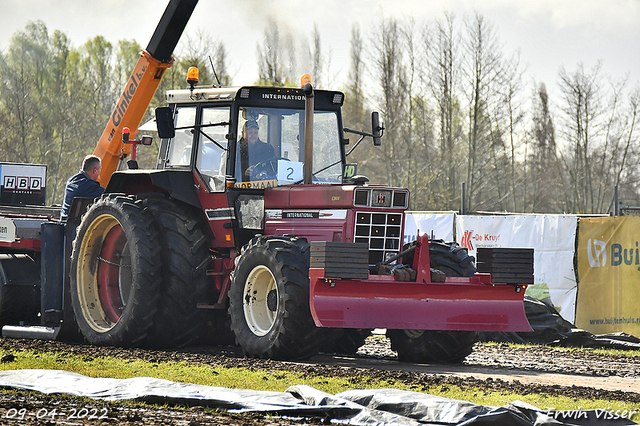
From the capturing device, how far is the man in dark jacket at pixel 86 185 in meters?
10.9

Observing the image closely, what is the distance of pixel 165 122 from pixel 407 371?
3862mm

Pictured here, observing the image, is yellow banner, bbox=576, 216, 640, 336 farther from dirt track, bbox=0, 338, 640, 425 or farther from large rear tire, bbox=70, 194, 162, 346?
large rear tire, bbox=70, 194, 162, 346

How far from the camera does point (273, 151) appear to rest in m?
9.71

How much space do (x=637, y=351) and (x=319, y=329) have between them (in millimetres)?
5200

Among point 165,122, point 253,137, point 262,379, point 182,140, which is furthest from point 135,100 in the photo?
point 262,379

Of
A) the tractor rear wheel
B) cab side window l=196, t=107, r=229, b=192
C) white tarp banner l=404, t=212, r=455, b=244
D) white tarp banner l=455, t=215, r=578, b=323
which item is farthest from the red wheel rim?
white tarp banner l=455, t=215, r=578, b=323

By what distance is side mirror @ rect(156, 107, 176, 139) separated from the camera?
9373 mm

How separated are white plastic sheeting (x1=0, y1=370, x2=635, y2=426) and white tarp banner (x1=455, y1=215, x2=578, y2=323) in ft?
30.9

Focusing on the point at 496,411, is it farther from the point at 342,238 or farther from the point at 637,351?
the point at 637,351

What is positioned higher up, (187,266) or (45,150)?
(45,150)

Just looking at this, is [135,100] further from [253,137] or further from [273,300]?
[273,300]

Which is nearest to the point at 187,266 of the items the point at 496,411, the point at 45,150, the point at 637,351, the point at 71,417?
the point at 71,417

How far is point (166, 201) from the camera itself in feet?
33.0

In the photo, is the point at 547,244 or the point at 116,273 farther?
the point at 547,244
